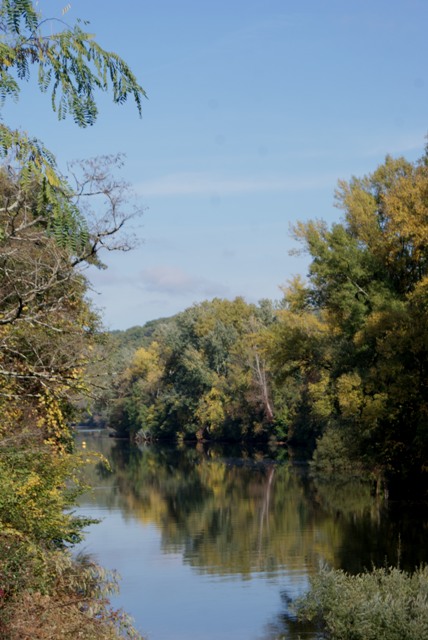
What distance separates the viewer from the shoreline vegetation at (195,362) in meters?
8.08

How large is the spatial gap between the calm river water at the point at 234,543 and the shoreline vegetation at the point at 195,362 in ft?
5.28

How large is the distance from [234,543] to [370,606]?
39.9 feet

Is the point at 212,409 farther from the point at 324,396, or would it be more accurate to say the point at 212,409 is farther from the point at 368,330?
the point at 368,330

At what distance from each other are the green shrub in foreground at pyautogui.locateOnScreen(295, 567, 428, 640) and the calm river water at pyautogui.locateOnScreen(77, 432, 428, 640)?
0.87m

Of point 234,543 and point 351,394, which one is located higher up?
point 351,394

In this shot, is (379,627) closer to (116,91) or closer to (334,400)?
(116,91)

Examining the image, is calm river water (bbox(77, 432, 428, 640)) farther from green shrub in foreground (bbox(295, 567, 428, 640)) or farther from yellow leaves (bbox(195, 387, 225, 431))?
yellow leaves (bbox(195, 387, 225, 431))

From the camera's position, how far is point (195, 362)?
85.4 m

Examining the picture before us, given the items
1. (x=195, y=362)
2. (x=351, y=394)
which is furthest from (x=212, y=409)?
(x=351, y=394)

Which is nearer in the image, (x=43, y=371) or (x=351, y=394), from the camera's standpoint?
(x=43, y=371)

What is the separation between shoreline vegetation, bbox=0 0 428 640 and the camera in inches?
318

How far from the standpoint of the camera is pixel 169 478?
47812 millimetres

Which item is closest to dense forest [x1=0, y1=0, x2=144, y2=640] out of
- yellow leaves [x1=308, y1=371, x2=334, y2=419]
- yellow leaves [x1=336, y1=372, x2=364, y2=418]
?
yellow leaves [x1=336, y1=372, x2=364, y2=418]

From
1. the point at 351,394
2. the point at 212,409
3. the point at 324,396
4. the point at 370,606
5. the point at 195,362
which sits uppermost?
the point at 195,362
